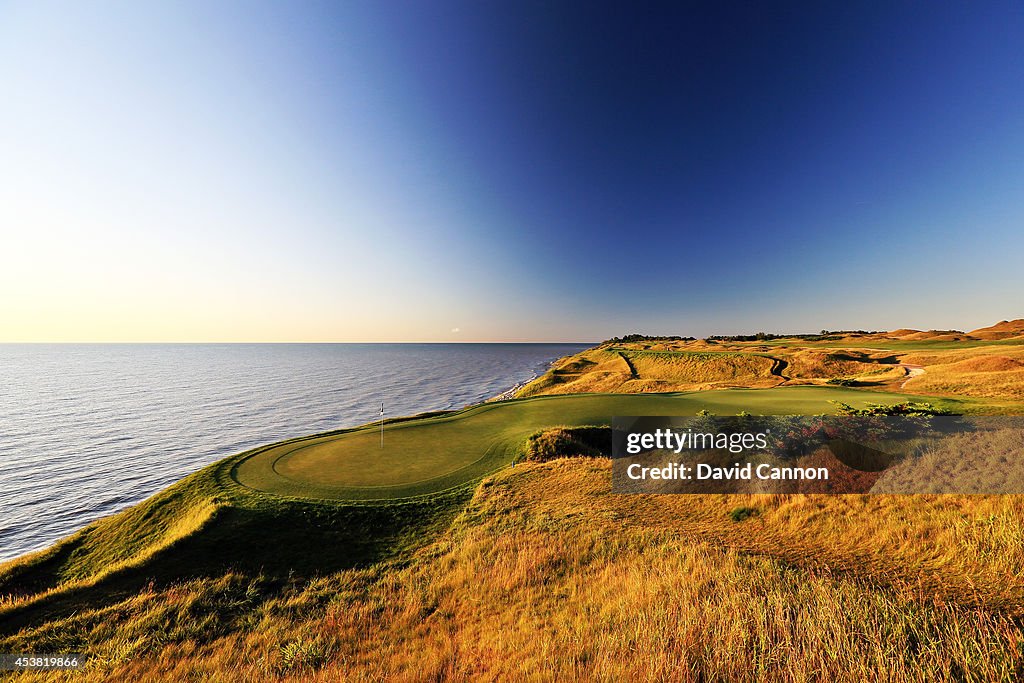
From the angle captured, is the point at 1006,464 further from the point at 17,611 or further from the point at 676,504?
→ the point at 17,611

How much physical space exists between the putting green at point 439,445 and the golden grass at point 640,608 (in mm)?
4624

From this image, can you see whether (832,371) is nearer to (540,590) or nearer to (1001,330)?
(540,590)

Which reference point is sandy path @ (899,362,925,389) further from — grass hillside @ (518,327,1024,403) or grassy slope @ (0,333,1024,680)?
grassy slope @ (0,333,1024,680)

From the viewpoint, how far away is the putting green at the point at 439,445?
42.5 feet

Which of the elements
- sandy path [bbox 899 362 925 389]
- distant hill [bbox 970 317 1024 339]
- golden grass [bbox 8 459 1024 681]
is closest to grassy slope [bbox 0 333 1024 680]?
golden grass [bbox 8 459 1024 681]

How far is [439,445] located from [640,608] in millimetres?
13402

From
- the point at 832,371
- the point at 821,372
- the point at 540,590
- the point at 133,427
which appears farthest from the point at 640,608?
the point at 133,427

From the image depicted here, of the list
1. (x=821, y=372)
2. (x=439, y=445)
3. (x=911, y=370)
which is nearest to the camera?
(x=439, y=445)

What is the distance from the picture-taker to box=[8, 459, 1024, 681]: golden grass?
3.77 metres

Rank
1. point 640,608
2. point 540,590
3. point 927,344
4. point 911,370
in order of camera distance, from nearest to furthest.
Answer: point 640,608
point 540,590
point 911,370
point 927,344

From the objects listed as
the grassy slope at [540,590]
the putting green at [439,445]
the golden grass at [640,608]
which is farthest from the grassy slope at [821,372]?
the grassy slope at [540,590]

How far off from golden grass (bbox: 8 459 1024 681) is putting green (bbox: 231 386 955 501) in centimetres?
462

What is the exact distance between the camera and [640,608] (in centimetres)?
513

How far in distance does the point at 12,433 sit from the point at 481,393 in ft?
149
